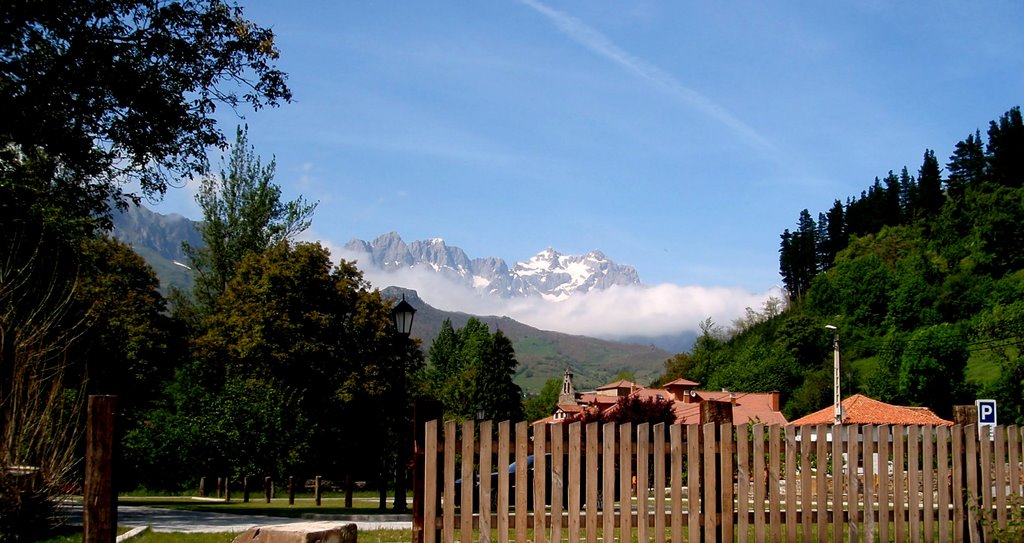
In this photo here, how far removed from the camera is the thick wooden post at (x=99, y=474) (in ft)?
27.1

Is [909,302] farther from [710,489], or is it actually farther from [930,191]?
[710,489]

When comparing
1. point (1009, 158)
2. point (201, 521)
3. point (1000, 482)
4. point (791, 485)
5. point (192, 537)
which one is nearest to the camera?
point (791, 485)

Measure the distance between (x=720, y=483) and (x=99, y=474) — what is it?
651cm

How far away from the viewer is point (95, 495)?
27.3 feet

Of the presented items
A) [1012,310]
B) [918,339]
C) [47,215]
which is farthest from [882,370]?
[47,215]

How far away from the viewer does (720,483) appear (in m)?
10.8

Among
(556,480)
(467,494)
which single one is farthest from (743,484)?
(467,494)

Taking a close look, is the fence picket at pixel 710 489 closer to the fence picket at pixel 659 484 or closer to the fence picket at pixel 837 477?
the fence picket at pixel 659 484

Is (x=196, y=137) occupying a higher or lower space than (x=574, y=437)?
higher

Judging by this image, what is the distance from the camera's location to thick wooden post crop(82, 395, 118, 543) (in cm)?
827

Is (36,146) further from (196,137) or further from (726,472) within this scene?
(726,472)

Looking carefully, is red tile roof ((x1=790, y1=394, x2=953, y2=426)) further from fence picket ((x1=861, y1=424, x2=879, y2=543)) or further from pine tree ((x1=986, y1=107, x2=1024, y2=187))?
pine tree ((x1=986, y1=107, x2=1024, y2=187))

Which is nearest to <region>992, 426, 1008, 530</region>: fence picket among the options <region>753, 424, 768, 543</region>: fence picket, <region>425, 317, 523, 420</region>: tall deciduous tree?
<region>753, 424, 768, 543</region>: fence picket

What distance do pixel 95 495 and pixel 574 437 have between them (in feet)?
15.8
